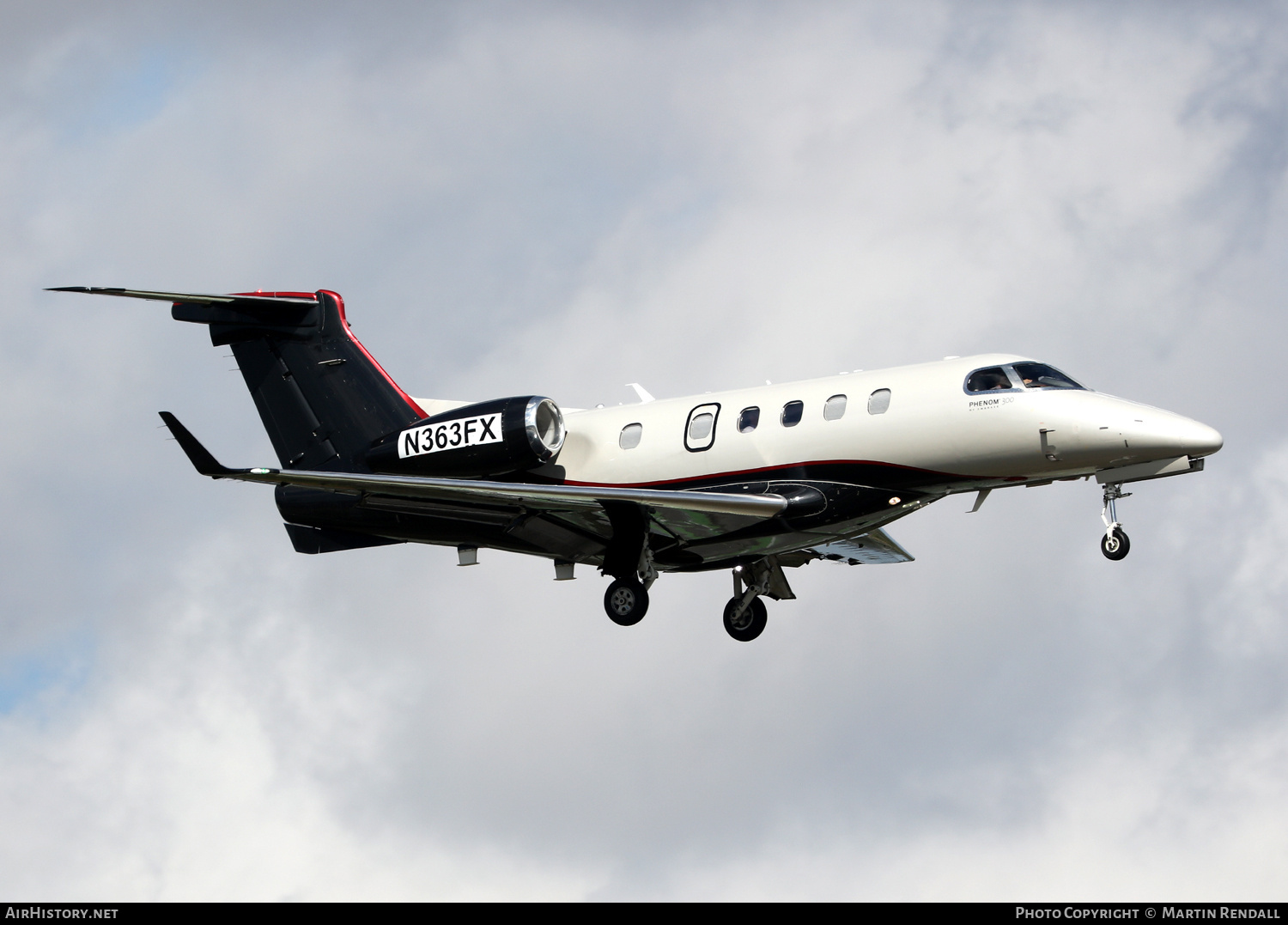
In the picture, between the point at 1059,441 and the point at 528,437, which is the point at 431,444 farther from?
the point at 1059,441

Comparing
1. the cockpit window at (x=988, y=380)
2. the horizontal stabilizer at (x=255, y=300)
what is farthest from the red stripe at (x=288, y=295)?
the cockpit window at (x=988, y=380)

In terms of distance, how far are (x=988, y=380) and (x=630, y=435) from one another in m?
6.12

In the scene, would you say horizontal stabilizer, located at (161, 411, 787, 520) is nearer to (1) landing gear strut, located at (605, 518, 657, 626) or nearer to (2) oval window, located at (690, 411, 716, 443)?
(2) oval window, located at (690, 411, 716, 443)

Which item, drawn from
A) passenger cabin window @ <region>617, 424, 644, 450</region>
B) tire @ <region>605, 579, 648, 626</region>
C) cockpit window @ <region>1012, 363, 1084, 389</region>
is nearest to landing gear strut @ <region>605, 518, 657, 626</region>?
tire @ <region>605, 579, 648, 626</region>

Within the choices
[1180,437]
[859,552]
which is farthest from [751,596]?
[1180,437]

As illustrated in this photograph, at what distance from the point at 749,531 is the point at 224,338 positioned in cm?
1102

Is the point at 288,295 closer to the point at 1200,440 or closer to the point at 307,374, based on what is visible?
the point at 307,374

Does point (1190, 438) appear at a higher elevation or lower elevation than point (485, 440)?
lower

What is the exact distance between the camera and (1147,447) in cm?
2402

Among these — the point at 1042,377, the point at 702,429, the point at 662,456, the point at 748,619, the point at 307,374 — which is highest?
the point at 307,374

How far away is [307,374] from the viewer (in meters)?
30.1

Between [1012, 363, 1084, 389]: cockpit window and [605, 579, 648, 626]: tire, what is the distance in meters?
6.98
